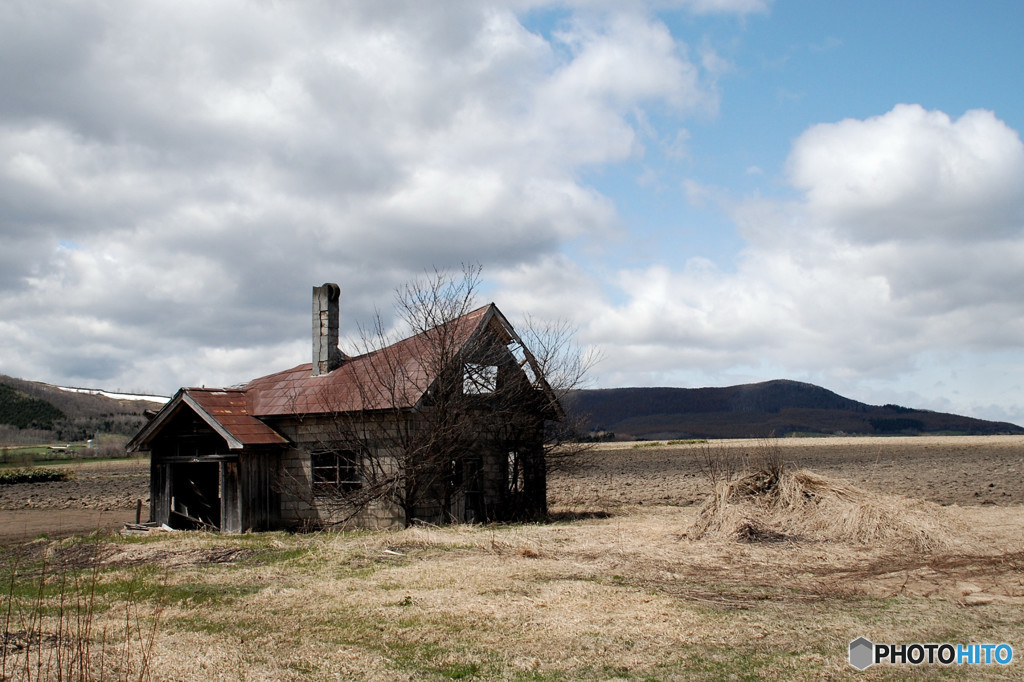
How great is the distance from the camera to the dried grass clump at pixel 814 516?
14148mm

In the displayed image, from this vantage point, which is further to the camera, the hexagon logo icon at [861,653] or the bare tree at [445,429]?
the bare tree at [445,429]

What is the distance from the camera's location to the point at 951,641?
7992mm

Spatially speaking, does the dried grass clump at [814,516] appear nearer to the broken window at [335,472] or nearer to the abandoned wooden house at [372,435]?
the abandoned wooden house at [372,435]

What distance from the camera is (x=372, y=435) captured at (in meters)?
18.3

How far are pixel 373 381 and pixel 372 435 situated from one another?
1283 millimetres

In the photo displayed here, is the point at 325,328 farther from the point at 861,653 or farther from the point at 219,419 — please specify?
the point at 861,653

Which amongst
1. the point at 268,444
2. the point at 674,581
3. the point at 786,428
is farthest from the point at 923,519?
the point at 786,428

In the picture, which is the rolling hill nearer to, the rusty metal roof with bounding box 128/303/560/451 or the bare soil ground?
the bare soil ground

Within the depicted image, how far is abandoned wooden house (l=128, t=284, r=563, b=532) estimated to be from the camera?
18.0 m

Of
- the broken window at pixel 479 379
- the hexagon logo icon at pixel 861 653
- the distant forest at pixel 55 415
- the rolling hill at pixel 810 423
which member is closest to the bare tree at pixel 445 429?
the broken window at pixel 479 379

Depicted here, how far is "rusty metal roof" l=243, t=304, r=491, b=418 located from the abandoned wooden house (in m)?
0.04

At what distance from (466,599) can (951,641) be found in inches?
202

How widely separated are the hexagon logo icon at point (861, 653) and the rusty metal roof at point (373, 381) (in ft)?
37.0

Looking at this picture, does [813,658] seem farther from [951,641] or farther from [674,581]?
[674,581]
